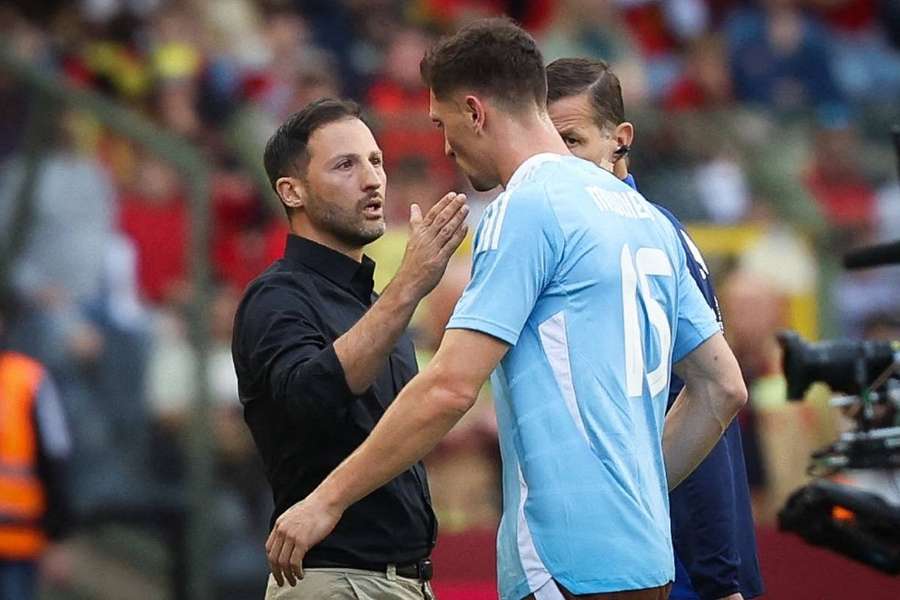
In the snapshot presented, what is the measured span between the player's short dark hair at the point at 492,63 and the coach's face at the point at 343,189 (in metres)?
0.79

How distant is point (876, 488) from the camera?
7.54 m

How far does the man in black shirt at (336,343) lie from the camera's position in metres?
4.44

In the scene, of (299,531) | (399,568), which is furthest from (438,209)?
(399,568)

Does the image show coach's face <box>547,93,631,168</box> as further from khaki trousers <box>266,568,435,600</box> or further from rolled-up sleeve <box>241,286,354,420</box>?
khaki trousers <box>266,568,435,600</box>

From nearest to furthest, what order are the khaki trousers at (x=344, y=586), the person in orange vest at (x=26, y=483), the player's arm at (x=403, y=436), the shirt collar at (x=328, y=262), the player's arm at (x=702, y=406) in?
the player's arm at (x=403, y=436)
the player's arm at (x=702, y=406)
the khaki trousers at (x=344, y=586)
the shirt collar at (x=328, y=262)
the person in orange vest at (x=26, y=483)

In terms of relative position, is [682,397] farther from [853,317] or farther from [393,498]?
[853,317]

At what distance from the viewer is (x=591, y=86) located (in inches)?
194

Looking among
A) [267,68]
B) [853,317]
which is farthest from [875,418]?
[267,68]

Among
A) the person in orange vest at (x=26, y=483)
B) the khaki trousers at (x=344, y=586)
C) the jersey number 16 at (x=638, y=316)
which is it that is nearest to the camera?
the jersey number 16 at (x=638, y=316)

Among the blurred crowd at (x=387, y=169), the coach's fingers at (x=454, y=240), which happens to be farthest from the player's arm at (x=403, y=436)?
the blurred crowd at (x=387, y=169)

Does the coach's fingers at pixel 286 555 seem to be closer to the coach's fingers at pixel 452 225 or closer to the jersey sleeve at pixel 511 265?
the jersey sleeve at pixel 511 265

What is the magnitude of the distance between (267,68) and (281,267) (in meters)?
6.51

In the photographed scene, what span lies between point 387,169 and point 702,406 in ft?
17.5

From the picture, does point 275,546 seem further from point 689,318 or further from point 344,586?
point 689,318
